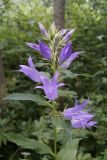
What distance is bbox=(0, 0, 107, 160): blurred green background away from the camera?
3.65 m

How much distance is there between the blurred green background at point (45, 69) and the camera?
3.65 metres

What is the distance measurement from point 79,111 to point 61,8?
10.6 feet

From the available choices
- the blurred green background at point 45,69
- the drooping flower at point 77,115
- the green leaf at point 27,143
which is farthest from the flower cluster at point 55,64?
the blurred green background at point 45,69

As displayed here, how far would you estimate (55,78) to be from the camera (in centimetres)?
169

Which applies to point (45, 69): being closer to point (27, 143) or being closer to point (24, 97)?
point (27, 143)

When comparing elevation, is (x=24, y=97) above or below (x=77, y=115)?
above

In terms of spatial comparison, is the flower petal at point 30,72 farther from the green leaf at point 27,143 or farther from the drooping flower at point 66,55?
the green leaf at point 27,143

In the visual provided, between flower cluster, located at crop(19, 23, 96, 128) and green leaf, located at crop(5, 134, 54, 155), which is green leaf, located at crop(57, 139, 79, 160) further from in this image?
flower cluster, located at crop(19, 23, 96, 128)

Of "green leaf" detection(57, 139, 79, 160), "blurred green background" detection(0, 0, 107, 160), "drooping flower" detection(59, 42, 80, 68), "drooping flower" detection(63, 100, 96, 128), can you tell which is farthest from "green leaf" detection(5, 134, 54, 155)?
"blurred green background" detection(0, 0, 107, 160)

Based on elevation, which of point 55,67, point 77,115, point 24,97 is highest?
point 55,67

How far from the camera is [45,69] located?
512 centimetres

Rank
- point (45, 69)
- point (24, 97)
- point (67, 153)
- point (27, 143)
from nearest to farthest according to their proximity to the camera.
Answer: point (24, 97)
point (27, 143)
point (67, 153)
point (45, 69)

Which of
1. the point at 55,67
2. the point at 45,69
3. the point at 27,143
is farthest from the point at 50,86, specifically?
the point at 45,69

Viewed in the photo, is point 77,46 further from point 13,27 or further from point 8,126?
point 8,126
